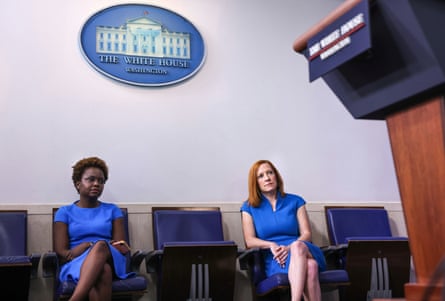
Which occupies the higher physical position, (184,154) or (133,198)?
(184,154)

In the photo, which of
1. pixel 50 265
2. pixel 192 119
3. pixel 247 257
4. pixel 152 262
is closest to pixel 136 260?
pixel 152 262

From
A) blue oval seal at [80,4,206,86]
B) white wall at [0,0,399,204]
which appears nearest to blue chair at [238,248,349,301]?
white wall at [0,0,399,204]

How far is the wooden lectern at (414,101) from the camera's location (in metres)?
1.05

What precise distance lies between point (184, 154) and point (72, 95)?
958mm

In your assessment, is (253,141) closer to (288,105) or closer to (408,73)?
(288,105)

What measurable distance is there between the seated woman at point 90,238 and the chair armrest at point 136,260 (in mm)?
129

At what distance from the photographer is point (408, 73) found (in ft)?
3.61

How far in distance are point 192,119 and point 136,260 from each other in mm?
1301

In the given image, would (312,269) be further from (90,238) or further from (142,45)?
(142,45)

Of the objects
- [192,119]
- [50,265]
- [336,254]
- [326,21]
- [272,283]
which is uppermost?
[192,119]

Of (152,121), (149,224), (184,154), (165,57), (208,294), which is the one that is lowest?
(208,294)

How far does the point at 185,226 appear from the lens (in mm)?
3832

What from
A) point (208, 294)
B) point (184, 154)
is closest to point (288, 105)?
point (184, 154)

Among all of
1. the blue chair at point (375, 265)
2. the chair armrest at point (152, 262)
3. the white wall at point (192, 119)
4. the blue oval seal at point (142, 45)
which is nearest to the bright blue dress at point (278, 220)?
the blue chair at point (375, 265)
